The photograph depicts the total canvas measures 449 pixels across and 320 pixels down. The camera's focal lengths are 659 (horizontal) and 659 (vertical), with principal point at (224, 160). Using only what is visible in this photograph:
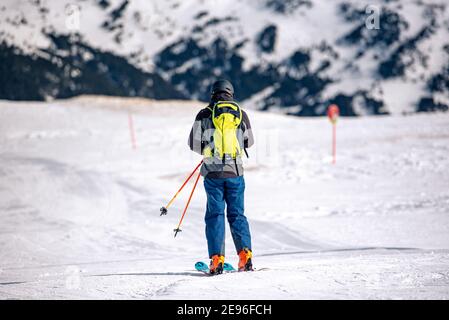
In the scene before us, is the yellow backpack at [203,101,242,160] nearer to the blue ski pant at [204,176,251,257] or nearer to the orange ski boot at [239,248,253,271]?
the blue ski pant at [204,176,251,257]

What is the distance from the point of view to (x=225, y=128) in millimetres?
6625

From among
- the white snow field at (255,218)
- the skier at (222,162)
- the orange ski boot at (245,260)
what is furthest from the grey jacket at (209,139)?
the white snow field at (255,218)

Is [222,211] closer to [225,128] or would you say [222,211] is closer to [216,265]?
[216,265]

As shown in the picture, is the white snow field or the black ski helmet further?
the black ski helmet

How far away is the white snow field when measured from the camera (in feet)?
18.8

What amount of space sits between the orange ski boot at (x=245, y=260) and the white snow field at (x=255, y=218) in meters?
0.41

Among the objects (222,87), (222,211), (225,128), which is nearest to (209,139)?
(225,128)

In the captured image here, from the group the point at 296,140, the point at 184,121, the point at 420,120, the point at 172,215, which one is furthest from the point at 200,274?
the point at 184,121

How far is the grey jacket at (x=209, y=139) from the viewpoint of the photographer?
21.8 feet

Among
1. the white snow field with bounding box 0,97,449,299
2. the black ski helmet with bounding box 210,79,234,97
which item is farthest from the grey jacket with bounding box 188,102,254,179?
the white snow field with bounding box 0,97,449,299

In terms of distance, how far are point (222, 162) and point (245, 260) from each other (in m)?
1.04

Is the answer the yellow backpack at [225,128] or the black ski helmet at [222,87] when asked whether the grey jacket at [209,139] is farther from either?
the black ski helmet at [222,87]
